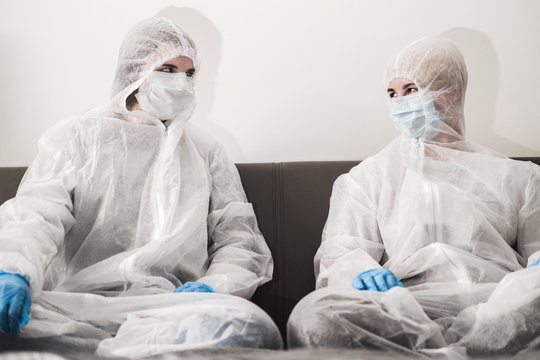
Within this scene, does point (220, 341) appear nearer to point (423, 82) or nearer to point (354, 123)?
point (423, 82)

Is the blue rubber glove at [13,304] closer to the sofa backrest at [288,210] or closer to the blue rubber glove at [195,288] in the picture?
the blue rubber glove at [195,288]

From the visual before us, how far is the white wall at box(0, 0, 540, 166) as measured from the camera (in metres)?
1.84

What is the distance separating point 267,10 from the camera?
1854 millimetres

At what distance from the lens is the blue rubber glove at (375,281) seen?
47.7 inches

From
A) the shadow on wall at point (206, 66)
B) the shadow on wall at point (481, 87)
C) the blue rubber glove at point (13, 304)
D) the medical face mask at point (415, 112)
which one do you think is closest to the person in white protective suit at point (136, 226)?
the blue rubber glove at point (13, 304)

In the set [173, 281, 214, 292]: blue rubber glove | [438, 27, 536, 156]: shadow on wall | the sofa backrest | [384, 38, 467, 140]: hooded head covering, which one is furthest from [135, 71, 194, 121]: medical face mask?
[438, 27, 536, 156]: shadow on wall

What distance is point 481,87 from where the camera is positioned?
1839 millimetres

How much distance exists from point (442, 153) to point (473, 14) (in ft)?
2.08

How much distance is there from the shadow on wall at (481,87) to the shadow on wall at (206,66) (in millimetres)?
773

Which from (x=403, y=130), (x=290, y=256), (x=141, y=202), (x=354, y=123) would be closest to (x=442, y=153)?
(x=403, y=130)

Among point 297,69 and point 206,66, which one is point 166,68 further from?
point 297,69

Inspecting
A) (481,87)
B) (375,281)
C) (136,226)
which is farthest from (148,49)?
(481,87)

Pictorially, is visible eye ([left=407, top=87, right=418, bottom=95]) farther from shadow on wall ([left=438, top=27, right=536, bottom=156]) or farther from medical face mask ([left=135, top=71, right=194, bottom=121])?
medical face mask ([left=135, top=71, right=194, bottom=121])

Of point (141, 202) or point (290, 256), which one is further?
point (290, 256)
